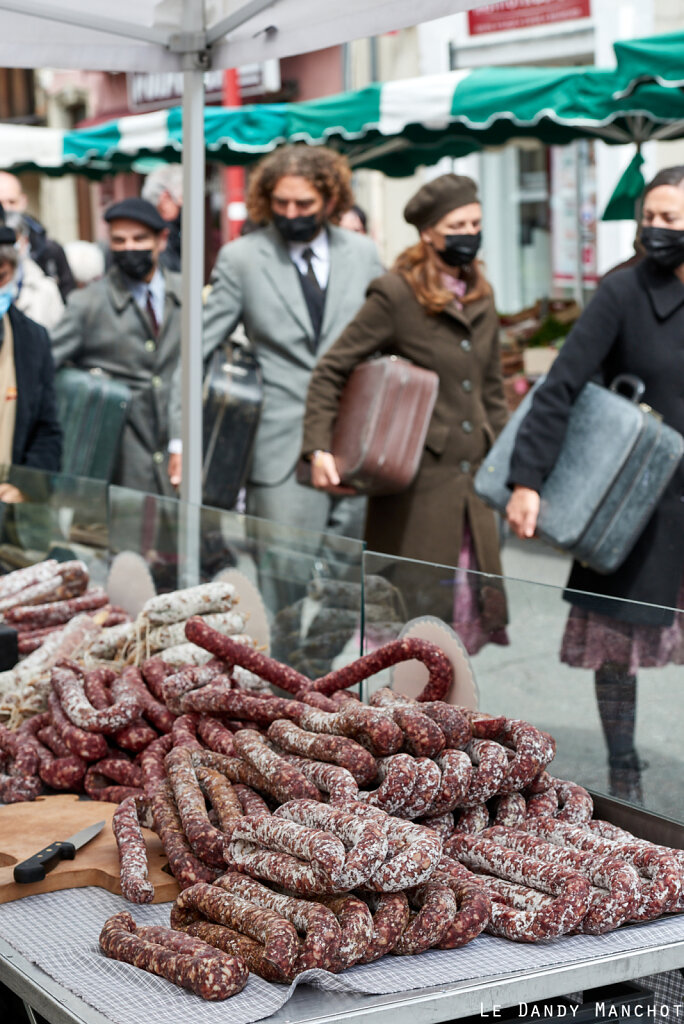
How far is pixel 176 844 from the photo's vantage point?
2.26m

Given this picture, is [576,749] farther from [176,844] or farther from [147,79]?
[147,79]

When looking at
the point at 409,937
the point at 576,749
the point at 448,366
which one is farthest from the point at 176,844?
the point at 448,366

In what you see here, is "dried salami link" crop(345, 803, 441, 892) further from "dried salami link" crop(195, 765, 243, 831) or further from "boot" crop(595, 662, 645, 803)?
"boot" crop(595, 662, 645, 803)

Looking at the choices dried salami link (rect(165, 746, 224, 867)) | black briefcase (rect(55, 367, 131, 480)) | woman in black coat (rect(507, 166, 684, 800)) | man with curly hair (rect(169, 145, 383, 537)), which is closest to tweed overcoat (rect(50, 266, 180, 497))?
black briefcase (rect(55, 367, 131, 480))

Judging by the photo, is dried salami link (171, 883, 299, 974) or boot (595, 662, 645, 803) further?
boot (595, 662, 645, 803)

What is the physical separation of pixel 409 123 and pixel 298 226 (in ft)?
10.1

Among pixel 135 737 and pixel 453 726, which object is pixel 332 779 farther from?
pixel 135 737

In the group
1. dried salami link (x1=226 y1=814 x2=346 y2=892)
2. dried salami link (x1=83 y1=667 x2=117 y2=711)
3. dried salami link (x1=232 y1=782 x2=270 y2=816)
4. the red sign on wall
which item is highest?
the red sign on wall

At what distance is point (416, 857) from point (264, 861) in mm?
239

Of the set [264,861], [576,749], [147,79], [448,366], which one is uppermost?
[147,79]

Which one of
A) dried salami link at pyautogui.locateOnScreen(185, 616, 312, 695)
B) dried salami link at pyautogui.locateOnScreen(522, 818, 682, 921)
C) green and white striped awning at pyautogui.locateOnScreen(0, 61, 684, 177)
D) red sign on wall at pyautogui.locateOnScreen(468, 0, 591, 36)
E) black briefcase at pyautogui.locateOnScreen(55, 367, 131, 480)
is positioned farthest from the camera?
red sign on wall at pyautogui.locateOnScreen(468, 0, 591, 36)

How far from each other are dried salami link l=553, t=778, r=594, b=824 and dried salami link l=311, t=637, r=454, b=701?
12.8 inches

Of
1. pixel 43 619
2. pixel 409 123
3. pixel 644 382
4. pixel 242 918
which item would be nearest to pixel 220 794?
pixel 242 918

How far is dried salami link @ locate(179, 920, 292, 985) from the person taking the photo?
187 centimetres
